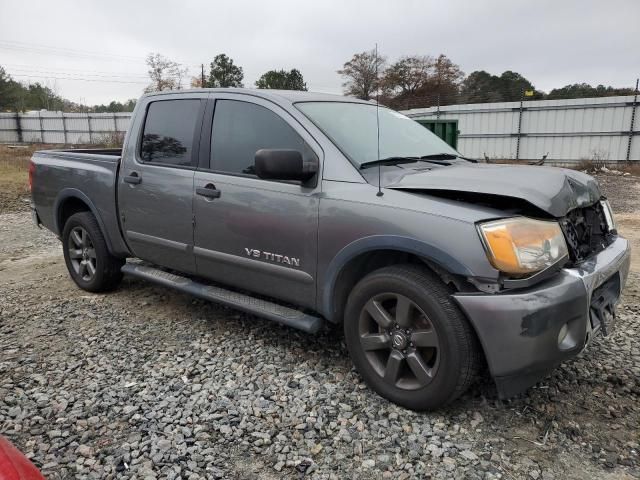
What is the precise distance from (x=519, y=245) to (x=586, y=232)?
81 cm

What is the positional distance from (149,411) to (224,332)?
1114 mm

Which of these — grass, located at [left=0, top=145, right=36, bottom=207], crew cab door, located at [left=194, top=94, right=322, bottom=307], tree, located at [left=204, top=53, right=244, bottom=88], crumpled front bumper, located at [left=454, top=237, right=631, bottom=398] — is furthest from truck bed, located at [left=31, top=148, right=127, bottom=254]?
tree, located at [left=204, top=53, right=244, bottom=88]

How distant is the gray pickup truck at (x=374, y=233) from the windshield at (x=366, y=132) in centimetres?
2

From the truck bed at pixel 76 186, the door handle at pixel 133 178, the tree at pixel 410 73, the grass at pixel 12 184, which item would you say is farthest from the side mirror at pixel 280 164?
the tree at pixel 410 73

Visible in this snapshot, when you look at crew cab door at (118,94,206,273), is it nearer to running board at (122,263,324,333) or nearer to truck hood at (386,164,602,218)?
running board at (122,263,324,333)

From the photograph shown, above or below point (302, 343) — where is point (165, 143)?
above

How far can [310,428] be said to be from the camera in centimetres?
266

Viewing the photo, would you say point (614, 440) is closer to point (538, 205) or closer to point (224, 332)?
point (538, 205)

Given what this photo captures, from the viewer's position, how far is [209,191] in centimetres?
351

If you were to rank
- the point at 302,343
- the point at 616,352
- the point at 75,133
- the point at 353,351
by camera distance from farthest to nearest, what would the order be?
1. the point at 75,133
2. the point at 302,343
3. the point at 616,352
4. the point at 353,351

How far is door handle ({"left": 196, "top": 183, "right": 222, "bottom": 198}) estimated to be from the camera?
3.47 metres

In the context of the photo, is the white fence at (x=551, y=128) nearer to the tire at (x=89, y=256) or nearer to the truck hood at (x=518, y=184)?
the tire at (x=89, y=256)

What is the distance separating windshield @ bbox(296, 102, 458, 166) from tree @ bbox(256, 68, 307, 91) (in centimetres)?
4065

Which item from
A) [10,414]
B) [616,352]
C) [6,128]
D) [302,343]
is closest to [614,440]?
[616,352]
